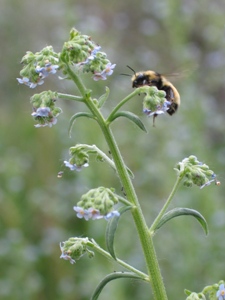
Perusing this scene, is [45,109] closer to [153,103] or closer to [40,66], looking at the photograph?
[40,66]

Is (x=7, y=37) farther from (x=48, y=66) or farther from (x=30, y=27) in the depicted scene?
(x=48, y=66)

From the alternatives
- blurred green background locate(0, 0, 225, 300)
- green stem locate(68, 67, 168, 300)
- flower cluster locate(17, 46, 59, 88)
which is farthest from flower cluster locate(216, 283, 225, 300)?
blurred green background locate(0, 0, 225, 300)

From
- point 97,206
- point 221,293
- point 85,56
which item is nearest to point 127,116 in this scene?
point 85,56

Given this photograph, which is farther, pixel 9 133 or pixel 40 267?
pixel 9 133

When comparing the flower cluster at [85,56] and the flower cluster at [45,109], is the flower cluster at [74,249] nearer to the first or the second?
the flower cluster at [45,109]

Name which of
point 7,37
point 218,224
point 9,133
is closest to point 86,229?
point 218,224

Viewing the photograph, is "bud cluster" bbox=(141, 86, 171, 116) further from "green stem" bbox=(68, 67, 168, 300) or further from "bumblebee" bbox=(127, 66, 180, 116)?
"bumblebee" bbox=(127, 66, 180, 116)
